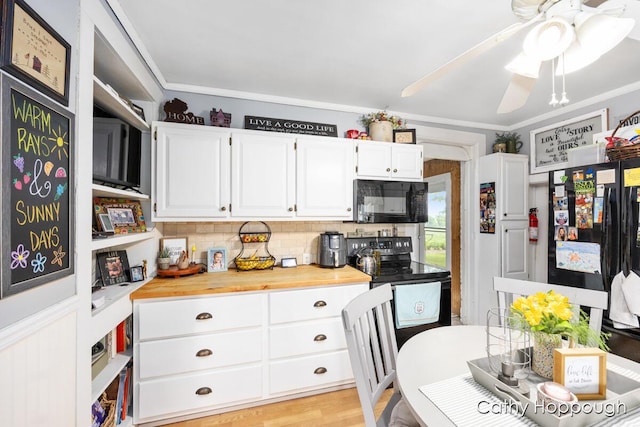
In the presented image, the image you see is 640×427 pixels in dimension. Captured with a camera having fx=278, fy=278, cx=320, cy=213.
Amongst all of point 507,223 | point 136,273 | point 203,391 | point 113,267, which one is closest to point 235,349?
point 203,391

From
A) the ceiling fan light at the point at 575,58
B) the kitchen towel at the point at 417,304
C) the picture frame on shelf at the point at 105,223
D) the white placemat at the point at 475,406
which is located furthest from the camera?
the kitchen towel at the point at 417,304

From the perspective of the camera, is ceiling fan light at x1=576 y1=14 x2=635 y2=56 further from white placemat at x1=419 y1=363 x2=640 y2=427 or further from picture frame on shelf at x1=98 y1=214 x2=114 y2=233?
picture frame on shelf at x1=98 y1=214 x2=114 y2=233

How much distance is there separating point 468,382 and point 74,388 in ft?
5.04

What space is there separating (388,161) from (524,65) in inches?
56.5

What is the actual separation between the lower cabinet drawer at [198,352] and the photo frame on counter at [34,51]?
4.80 ft

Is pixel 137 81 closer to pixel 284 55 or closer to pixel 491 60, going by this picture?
pixel 284 55

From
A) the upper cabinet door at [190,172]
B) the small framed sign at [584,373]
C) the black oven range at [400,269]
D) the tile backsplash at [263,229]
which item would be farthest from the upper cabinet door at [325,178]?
the small framed sign at [584,373]

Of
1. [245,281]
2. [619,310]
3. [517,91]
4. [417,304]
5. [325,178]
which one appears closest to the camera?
[517,91]

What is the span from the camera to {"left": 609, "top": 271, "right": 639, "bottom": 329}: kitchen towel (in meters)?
1.72

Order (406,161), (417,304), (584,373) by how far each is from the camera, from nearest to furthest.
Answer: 1. (584,373)
2. (417,304)
3. (406,161)

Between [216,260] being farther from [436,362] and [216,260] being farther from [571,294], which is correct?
[571,294]

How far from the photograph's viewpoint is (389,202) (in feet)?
8.44

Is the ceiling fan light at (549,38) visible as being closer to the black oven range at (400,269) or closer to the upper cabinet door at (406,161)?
the upper cabinet door at (406,161)

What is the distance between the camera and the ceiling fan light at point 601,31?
978 millimetres
